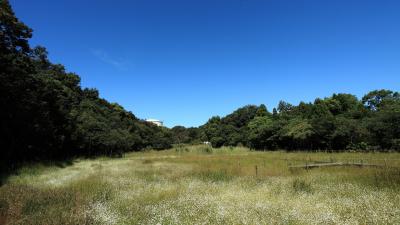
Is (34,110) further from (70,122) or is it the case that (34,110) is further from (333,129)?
(333,129)

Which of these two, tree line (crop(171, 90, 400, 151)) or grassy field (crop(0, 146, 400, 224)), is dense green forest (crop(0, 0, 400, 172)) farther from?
grassy field (crop(0, 146, 400, 224))

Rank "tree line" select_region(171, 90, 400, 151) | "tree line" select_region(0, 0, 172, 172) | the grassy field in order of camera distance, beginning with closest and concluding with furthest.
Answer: the grassy field → "tree line" select_region(0, 0, 172, 172) → "tree line" select_region(171, 90, 400, 151)

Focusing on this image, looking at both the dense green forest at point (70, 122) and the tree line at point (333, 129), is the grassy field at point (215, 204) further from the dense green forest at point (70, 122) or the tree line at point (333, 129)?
the tree line at point (333, 129)

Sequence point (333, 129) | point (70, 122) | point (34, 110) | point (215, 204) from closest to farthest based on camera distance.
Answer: point (215, 204), point (34, 110), point (70, 122), point (333, 129)

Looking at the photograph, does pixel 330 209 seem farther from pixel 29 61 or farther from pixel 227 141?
pixel 227 141

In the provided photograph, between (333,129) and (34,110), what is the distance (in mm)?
Answer: 44570

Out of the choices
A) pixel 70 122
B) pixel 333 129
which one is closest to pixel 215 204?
pixel 70 122

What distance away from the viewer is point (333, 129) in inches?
1892

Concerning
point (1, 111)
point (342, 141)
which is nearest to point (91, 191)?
point (1, 111)

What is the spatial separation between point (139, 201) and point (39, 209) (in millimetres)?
3367

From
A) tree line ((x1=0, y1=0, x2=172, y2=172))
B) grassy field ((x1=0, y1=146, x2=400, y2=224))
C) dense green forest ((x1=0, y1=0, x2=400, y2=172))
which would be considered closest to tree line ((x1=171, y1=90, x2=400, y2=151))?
dense green forest ((x1=0, y1=0, x2=400, y2=172))

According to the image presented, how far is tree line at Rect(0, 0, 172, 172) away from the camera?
2122cm

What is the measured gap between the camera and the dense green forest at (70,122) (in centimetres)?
2200

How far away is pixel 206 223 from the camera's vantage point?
761cm
